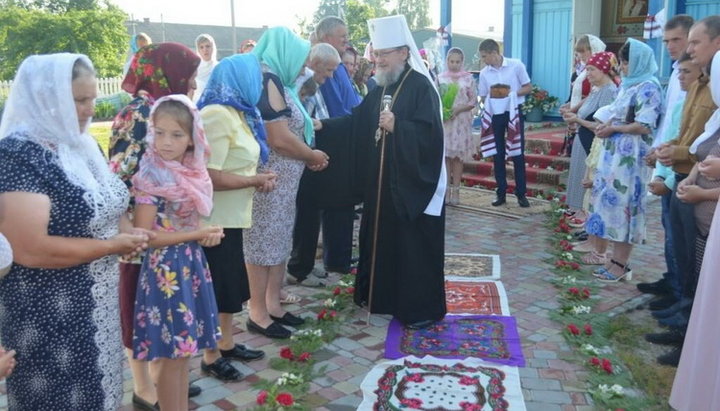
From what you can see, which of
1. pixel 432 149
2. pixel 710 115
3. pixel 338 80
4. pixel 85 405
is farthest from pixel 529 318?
pixel 85 405

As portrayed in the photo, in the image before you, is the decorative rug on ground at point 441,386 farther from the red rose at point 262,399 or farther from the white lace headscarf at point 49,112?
the white lace headscarf at point 49,112

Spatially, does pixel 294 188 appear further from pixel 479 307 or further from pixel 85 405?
pixel 85 405

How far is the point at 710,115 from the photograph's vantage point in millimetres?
3963

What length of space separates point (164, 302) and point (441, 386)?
1638 mm

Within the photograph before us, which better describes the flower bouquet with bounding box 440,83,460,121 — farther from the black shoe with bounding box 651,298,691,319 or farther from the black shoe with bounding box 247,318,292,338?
the black shoe with bounding box 247,318,292,338

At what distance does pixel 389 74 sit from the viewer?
4262 mm

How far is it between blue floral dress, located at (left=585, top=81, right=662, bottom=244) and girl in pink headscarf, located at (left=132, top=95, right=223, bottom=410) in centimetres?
367

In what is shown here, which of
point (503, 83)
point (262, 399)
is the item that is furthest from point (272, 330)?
point (503, 83)

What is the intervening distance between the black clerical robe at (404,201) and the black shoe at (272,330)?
2.11ft

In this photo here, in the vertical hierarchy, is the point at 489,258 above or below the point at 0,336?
below

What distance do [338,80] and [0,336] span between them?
→ 3.74 m

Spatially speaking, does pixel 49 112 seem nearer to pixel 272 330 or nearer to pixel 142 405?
pixel 142 405

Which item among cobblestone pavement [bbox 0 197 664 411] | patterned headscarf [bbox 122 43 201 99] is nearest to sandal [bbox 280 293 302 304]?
cobblestone pavement [bbox 0 197 664 411]

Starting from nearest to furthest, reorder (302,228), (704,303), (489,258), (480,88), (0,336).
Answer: (0,336)
(704,303)
(302,228)
(489,258)
(480,88)
